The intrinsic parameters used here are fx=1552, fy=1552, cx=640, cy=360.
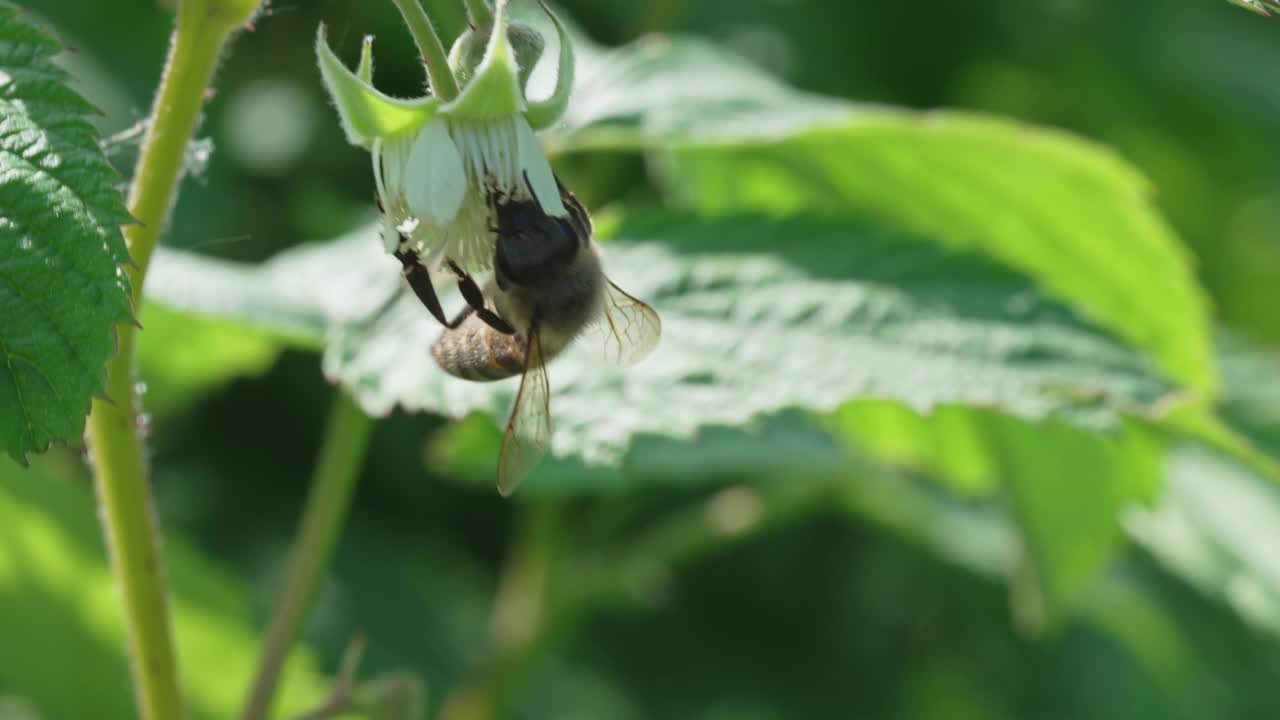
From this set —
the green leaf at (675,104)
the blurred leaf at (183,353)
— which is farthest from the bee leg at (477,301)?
the blurred leaf at (183,353)

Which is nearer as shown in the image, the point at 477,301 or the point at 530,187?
the point at 530,187

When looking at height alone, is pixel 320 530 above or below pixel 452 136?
below

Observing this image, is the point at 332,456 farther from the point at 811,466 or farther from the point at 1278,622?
the point at 1278,622

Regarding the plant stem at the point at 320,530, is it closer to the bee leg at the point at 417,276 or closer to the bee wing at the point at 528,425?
the bee wing at the point at 528,425

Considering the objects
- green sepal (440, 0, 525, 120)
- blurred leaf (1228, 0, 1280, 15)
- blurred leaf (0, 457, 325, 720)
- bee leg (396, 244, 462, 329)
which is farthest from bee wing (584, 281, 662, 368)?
blurred leaf (0, 457, 325, 720)

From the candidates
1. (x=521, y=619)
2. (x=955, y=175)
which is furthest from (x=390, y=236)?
(x=521, y=619)

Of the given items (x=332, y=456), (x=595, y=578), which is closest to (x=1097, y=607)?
(x=595, y=578)

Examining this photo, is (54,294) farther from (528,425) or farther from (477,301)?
(528,425)
